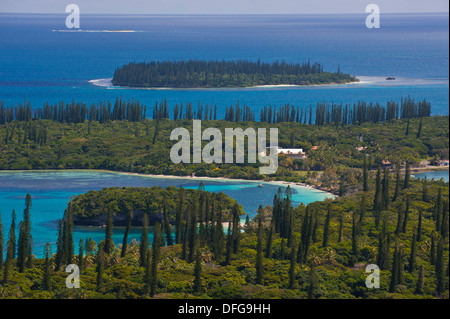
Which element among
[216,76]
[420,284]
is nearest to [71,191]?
[420,284]

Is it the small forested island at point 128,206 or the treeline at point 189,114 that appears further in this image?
the treeline at point 189,114

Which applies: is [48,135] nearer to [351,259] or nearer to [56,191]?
[56,191]

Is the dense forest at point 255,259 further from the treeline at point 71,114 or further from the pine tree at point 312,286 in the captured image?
the treeline at point 71,114

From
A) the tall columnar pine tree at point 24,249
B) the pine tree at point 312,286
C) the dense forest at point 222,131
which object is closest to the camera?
the pine tree at point 312,286

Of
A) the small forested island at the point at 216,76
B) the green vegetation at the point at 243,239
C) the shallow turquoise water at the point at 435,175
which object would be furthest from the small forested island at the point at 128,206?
the small forested island at the point at 216,76

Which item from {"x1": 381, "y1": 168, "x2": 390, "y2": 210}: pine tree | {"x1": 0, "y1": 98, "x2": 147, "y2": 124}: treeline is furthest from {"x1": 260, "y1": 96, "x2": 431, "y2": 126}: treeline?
{"x1": 381, "y1": 168, "x2": 390, "y2": 210}: pine tree

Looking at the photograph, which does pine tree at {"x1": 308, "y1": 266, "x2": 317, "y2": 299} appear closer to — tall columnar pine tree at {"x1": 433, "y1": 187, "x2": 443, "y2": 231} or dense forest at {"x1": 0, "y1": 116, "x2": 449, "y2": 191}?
tall columnar pine tree at {"x1": 433, "y1": 187, "x2": 443, "y2": 231}
